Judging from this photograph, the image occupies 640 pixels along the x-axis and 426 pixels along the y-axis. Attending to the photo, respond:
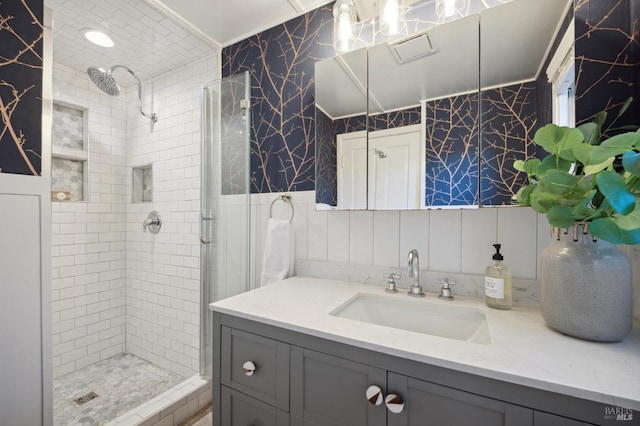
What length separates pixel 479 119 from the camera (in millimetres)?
1097

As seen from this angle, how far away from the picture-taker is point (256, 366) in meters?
0.94

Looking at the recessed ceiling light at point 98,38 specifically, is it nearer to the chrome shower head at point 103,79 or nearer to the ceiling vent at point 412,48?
the chrome shower head at point 103,79

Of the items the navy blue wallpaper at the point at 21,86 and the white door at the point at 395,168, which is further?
the white door at the point at 395,168

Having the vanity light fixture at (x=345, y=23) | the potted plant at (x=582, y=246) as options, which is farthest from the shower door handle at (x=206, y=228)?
the potted plant at (x=582, y=246)

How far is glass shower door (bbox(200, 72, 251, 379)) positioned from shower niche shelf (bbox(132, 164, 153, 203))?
1.10m

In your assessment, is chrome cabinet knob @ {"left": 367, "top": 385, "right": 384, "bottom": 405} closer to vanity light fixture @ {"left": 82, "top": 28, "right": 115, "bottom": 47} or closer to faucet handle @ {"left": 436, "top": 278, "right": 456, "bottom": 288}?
faucet handle @ {"left": 436, "top": 278, "right": 456, "bottom": 288}

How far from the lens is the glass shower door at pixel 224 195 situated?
174cm

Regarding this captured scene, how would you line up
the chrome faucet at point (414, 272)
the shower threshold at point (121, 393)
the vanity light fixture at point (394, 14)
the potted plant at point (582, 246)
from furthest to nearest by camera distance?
the shower threshold at point (121, 393) < the vanity light fixture at point (394, 14) < the chrome faucet at point (414, 272) < the potted plant at point (582, 246)

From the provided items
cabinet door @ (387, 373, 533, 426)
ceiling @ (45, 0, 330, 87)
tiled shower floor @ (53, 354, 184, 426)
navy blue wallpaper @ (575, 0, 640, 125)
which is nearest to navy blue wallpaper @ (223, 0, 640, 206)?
navy blue wallpaper @ (575, 0, 640, 125)

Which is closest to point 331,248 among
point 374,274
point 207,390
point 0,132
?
point 374,274

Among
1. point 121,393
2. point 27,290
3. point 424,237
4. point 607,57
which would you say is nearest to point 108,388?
point 121,393

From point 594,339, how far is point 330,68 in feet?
4.89

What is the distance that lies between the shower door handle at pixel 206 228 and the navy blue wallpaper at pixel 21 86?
80cm

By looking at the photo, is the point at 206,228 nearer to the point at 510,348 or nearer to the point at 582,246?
the point at 510,348
